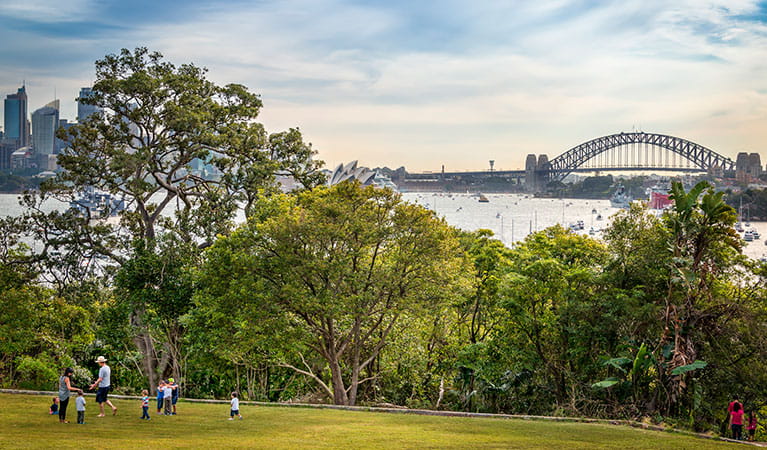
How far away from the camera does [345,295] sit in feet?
70.3

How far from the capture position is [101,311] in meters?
25.8

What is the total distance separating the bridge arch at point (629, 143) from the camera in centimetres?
17262

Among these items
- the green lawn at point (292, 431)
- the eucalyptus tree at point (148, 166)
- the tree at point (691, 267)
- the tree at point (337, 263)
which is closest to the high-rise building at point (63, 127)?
the eucalyptus tree at point (148, 166)

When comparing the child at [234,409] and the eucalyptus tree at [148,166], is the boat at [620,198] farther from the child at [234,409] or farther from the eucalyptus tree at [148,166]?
the child at [234,409]

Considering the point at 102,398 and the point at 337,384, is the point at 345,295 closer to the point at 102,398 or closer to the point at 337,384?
the point at 337,384

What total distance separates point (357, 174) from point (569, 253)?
79.7ft

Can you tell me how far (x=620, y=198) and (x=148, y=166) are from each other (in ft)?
539

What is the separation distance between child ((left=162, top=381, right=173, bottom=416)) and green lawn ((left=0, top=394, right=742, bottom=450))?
32 cm

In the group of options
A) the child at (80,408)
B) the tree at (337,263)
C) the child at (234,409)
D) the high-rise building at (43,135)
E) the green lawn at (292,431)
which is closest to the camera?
the green lawn at (292,431)

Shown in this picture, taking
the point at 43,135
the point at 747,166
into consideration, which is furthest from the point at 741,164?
the point at 43,135

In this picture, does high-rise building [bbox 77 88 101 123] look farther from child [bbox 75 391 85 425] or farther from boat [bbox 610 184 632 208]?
boat [bbox 610 184 632 208]

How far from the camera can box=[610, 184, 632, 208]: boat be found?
17435 cm

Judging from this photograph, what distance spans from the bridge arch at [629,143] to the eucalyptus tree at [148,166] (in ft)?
536

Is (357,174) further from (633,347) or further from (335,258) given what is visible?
(633,347)
